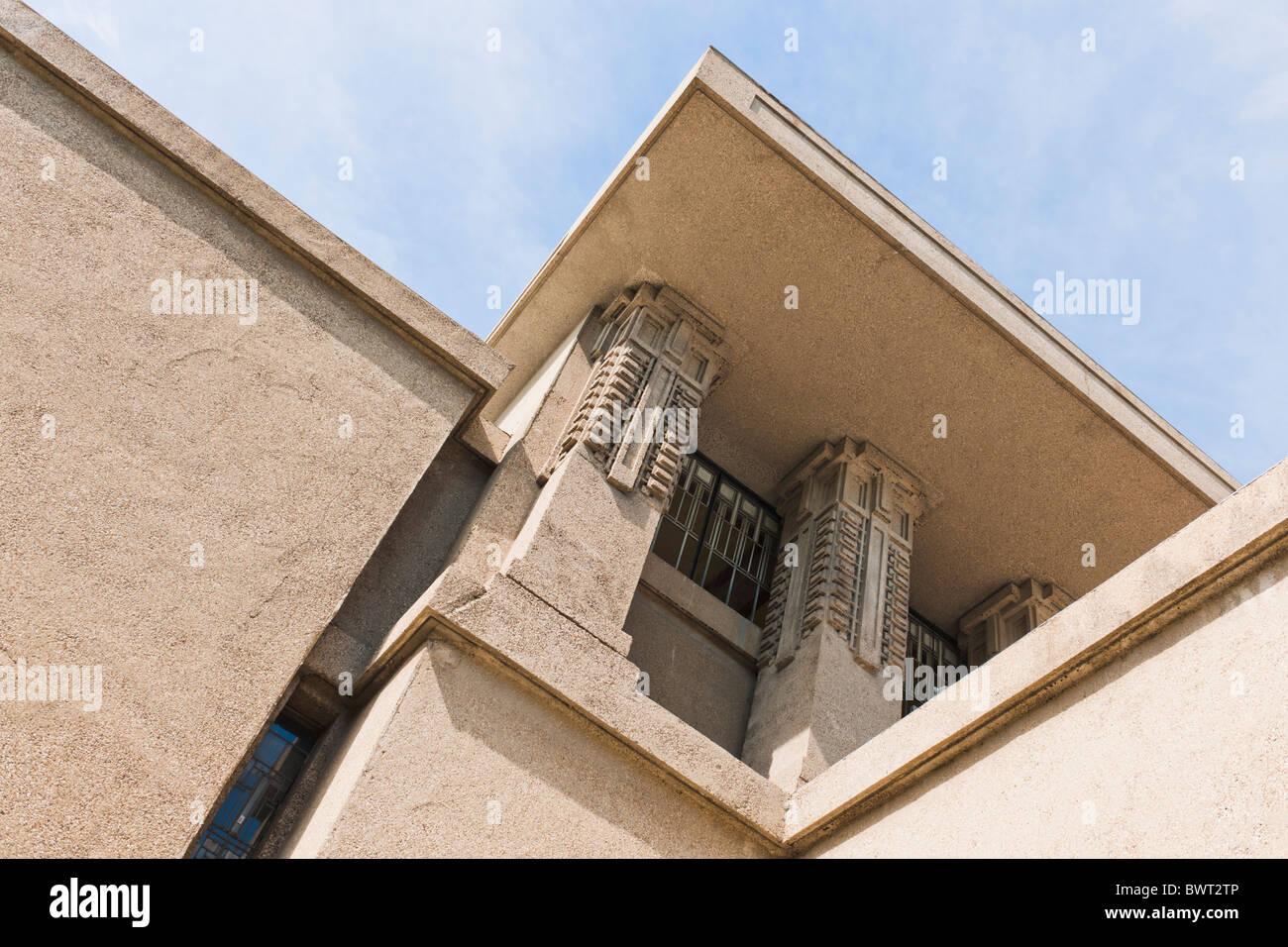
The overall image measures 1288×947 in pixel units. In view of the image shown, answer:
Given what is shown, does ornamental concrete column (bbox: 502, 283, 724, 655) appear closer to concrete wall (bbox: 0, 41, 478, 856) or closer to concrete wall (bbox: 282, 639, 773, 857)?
concrete wall (bbox: 282, 639, 773, 857)

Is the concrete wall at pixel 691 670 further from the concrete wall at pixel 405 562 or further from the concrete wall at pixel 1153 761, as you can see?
the concrete wall at pixel 1153 761

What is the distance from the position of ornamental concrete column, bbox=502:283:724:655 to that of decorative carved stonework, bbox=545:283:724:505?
11mm

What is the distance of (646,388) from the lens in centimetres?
852

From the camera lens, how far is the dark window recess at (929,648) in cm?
1052

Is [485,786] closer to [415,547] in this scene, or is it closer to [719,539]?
[415,547]

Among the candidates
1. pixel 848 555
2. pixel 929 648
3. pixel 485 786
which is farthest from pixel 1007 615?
pixel 485 786

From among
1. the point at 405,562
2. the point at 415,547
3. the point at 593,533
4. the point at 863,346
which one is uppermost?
the point at 863,346

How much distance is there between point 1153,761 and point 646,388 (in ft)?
16.7

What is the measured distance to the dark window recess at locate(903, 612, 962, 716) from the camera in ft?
34.5

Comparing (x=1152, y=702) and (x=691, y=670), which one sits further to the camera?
(x=691, y=670)
